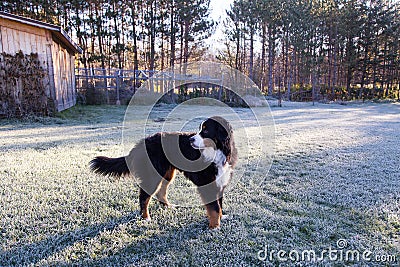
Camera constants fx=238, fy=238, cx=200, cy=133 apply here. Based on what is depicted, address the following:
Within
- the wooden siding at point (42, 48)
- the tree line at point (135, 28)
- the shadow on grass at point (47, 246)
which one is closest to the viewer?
the shadow on grass at point (47, 246)

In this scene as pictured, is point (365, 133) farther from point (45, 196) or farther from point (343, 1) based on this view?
point (343, 1)

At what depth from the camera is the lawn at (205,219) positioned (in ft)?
6.84

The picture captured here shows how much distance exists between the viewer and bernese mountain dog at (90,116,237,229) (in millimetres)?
2523

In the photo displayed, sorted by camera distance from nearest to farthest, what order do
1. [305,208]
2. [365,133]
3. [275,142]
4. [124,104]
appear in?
[305,208]
[275,142]
[365,133]
[124,104]

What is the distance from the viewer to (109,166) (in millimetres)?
2697

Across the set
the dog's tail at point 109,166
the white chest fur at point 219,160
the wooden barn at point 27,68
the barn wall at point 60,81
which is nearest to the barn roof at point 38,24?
the wooden barn at point 27,68

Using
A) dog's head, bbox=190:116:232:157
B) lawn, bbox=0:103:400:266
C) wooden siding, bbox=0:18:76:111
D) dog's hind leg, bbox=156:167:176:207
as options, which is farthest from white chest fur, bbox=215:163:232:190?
wooden siding, bbox=0:18:76:111

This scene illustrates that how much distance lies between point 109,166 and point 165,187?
0.72 m

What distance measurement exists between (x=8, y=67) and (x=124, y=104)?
777 cm

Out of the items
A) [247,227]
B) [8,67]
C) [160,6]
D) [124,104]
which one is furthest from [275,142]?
[160,6]

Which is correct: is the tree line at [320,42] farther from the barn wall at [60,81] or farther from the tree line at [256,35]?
the barn wall at [60,81]

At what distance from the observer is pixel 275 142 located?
662cm

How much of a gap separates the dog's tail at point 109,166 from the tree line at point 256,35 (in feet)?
56.9

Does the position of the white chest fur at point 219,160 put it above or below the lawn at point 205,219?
above
